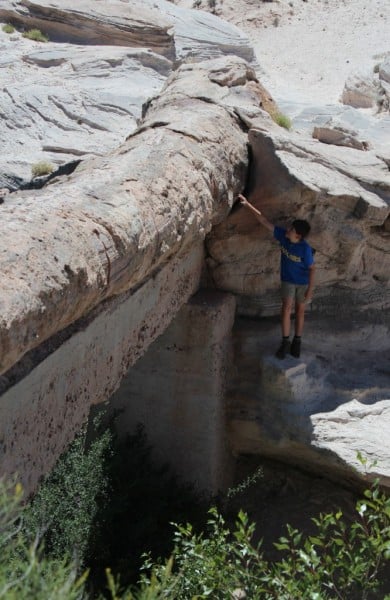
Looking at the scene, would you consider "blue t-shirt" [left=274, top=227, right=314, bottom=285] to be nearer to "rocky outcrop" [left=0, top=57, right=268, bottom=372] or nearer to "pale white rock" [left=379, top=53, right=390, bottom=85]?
"rocky outcrop" [left=0, top=57, right=268, bottom=372]

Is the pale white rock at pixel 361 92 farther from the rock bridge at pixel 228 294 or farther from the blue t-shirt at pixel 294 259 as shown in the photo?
the blue t-shirt at pixel 294 259

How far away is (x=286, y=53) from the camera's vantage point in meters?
20.8

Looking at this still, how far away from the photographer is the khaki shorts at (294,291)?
6.56m

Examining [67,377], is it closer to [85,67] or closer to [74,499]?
[74,499]

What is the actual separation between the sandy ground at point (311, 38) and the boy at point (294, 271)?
392 inches

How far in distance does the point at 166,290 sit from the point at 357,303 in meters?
2.04

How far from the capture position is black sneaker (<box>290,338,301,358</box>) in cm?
681

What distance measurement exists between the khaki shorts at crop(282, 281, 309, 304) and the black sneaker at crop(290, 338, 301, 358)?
1.17 feet

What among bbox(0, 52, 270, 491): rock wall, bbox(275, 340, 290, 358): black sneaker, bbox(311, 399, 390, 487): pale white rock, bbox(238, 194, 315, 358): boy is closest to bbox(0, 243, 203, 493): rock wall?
bbox(0, 52, 270, 491): rock wall

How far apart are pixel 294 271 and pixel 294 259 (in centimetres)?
12

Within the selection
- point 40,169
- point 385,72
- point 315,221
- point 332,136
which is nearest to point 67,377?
point 315,221

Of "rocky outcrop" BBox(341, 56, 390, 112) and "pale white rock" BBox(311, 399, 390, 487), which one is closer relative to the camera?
"pale white rock" BBox(311, 399, 390, 487)

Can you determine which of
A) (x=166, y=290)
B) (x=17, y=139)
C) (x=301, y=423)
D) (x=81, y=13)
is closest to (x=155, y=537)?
(x=301, y=423)

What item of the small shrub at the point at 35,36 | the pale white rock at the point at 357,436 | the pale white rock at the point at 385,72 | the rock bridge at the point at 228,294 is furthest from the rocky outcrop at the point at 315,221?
the small shrub at the point at 35,36
